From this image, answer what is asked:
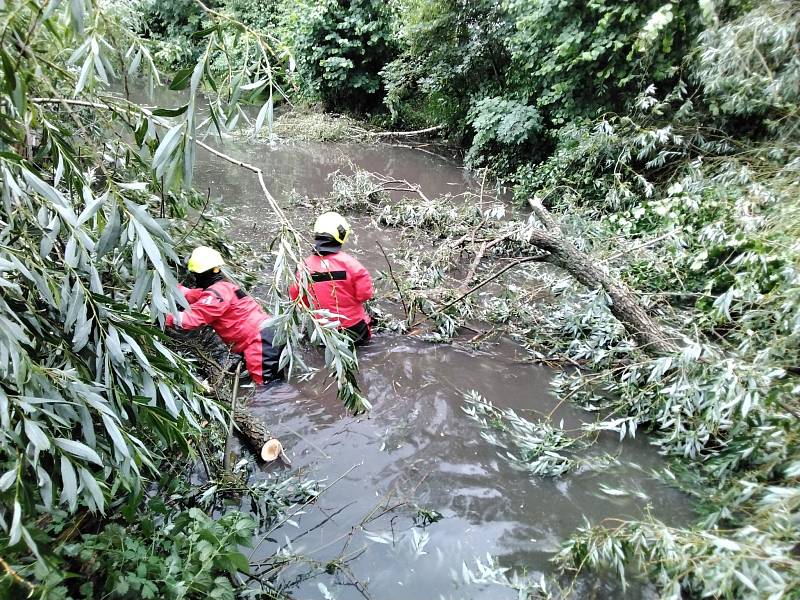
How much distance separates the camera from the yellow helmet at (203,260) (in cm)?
419

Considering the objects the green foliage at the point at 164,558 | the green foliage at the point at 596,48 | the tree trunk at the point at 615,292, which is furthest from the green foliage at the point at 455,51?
the green foliage at the point at 164,558

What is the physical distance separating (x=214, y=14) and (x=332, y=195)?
7.25 m

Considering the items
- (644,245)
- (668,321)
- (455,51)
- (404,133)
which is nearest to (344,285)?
(668,321)

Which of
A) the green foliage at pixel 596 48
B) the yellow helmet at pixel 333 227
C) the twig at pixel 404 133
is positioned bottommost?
the yellow helmet at pixel 333 227

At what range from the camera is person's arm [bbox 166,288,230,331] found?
4.22 m

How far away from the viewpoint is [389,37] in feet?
46.9

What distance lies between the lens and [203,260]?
13.8 feet

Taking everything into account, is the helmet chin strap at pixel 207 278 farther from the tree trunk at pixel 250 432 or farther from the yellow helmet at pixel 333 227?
the tree trunk at pixel 250 432

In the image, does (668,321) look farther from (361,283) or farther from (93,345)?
(93,345)

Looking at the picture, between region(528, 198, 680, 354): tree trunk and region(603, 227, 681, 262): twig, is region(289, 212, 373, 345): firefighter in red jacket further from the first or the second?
region(603, 227, 681, 262): twig

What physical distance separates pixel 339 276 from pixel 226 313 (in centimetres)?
109

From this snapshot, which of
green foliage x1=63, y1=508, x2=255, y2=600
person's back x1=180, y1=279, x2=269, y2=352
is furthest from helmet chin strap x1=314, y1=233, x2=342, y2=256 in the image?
green foliage x1=63, y1=508, x2=255, y2=600

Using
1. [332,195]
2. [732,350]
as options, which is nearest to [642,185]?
[732,350]

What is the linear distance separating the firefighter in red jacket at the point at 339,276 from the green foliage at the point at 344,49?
39.0 feet
